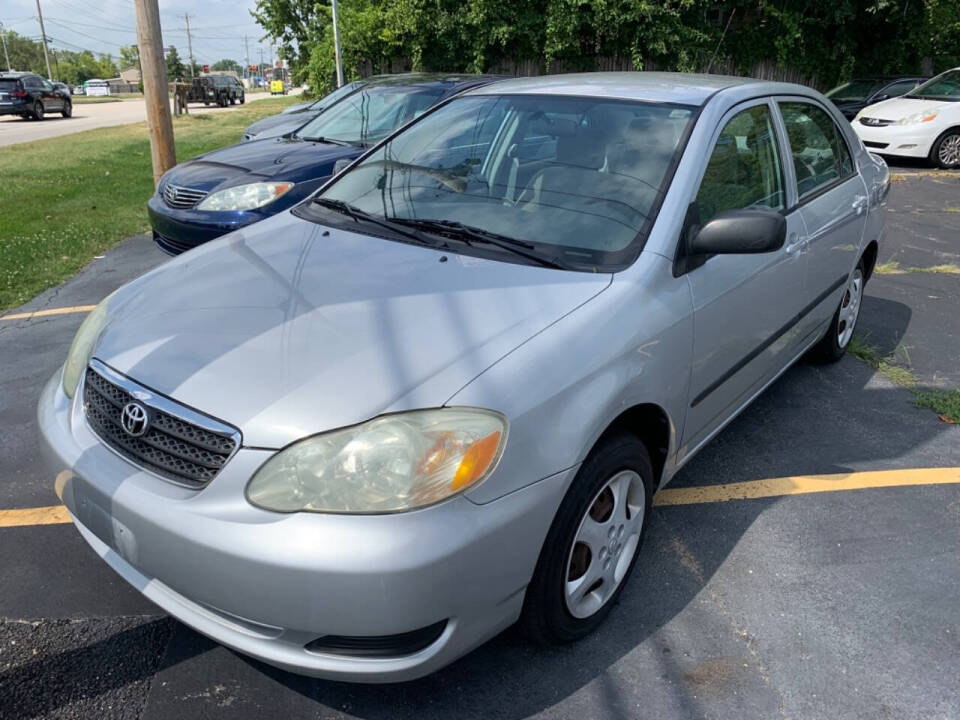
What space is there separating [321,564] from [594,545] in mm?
922

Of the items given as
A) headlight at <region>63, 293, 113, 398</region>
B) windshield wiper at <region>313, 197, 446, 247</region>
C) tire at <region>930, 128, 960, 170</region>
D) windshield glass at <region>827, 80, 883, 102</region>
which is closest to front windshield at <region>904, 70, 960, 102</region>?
tire at <region>930, 128, 960, 170</region>

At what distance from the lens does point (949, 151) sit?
41.8ft

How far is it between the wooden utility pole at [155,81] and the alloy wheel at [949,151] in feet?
38.9

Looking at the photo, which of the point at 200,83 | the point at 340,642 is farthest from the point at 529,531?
the point at 200,83

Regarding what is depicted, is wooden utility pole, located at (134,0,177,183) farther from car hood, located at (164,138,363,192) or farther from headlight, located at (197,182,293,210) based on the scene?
headlight, located at (197,182,293,210)

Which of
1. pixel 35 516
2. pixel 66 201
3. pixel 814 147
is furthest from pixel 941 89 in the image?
pixel 35 516

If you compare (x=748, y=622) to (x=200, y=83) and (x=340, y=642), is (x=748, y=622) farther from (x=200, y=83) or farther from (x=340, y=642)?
(x=200, y=83)

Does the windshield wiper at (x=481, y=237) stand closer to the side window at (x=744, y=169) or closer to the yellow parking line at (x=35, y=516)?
the side window at (x=744, y=169)

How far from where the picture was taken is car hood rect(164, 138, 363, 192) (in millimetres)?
5973

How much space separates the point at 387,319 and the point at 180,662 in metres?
1.22

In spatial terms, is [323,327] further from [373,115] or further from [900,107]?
[900,107]

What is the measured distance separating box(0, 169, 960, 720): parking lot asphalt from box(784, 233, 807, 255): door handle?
3.12 ft

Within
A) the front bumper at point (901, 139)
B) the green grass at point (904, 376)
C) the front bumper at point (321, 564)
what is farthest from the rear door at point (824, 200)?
the front bumper at point (901, 139)

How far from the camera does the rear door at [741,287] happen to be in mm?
2754
